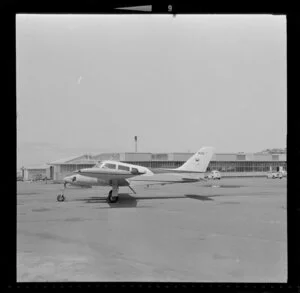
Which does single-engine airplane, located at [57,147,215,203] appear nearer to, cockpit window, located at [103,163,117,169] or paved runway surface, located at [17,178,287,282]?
cockpit window, located at [103,163,117,169]

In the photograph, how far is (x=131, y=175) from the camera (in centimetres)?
444

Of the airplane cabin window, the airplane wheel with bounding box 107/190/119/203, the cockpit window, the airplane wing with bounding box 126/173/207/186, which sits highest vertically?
the cockpit window

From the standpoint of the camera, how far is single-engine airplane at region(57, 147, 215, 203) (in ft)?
13.6

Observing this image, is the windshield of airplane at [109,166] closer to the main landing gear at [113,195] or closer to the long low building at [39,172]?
the main landing gear at [113,195]

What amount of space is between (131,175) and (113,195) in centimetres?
48

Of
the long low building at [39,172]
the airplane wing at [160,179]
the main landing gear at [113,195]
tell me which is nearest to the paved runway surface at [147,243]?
the long low building at [39,172]

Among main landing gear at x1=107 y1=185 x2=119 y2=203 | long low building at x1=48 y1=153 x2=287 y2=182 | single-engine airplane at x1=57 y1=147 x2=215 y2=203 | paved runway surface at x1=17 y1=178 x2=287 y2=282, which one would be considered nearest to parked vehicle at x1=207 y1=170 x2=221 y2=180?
single-engine airplane at x1=57 y1=147 x2=215 y2=203

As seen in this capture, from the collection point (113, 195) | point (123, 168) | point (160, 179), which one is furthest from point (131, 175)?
point (160, 179)

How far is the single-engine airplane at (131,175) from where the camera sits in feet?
13.6
